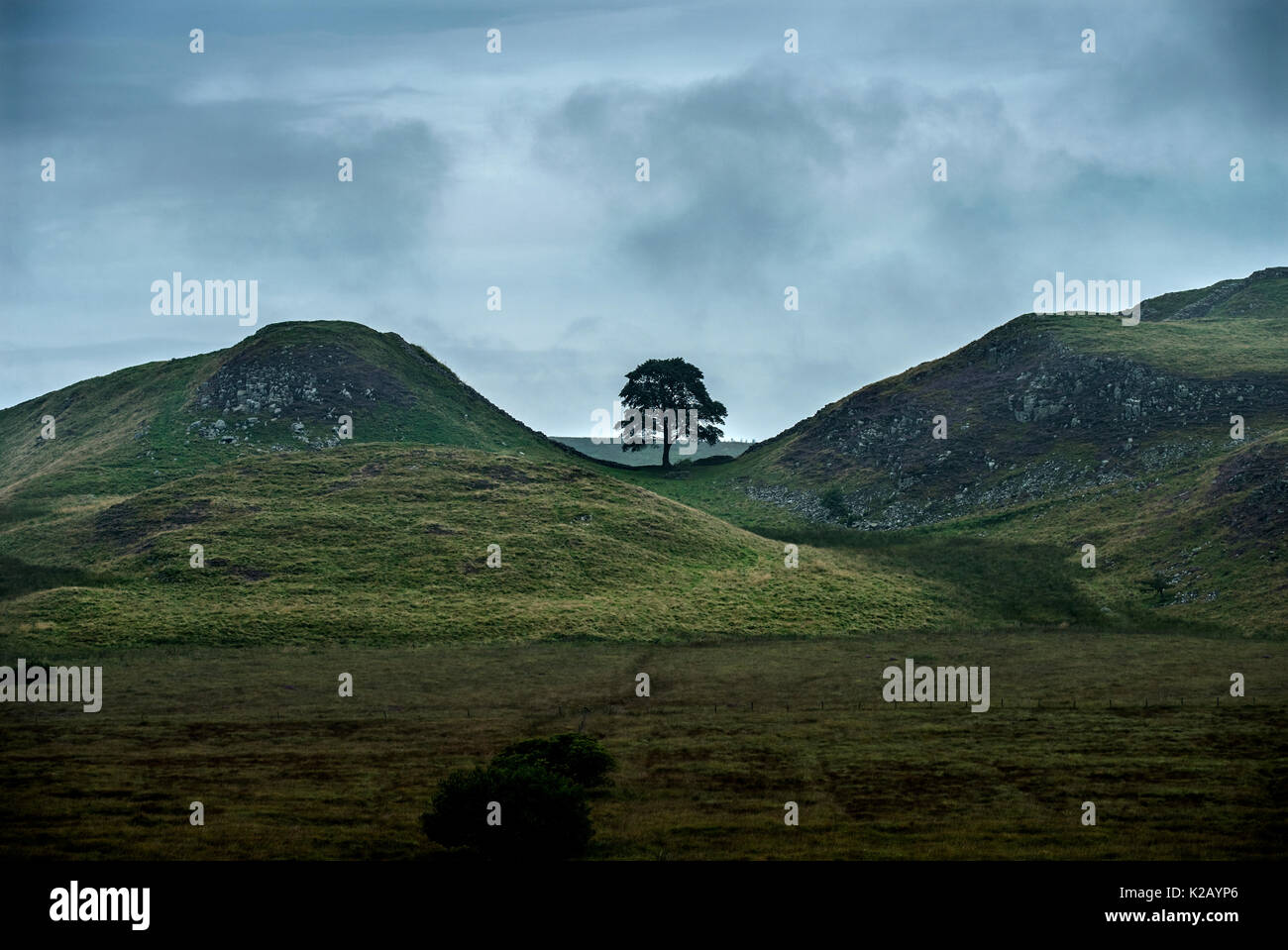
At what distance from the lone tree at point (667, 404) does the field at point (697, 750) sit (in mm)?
97162

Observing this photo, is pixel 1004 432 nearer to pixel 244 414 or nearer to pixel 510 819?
pixel 244 414

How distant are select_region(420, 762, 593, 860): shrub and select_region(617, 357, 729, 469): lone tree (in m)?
138

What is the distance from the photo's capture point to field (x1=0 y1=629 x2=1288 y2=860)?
31.7m

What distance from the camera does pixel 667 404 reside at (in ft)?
554

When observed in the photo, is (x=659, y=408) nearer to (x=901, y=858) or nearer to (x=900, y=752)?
(x=900, y=752)

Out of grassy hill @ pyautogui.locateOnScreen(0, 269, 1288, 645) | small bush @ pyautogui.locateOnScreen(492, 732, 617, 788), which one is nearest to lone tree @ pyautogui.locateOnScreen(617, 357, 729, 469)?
grassy hill @ pyautogui.locateOnScreen(0, 269, 1288, 645)

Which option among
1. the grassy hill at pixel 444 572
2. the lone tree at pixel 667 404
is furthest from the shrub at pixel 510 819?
the lone tree at pixel 667 404

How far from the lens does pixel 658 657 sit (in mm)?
71062

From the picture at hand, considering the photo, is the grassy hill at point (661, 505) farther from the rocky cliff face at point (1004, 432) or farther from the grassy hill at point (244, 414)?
the grassy hill at point (244, 414)

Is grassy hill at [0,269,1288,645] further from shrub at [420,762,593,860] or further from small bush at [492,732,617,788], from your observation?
shrub at [420,762,593,860]

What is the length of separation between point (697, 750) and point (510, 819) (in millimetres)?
16385

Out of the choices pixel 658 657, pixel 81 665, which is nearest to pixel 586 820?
pixel 658 657

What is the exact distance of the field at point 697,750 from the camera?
3172 cm
